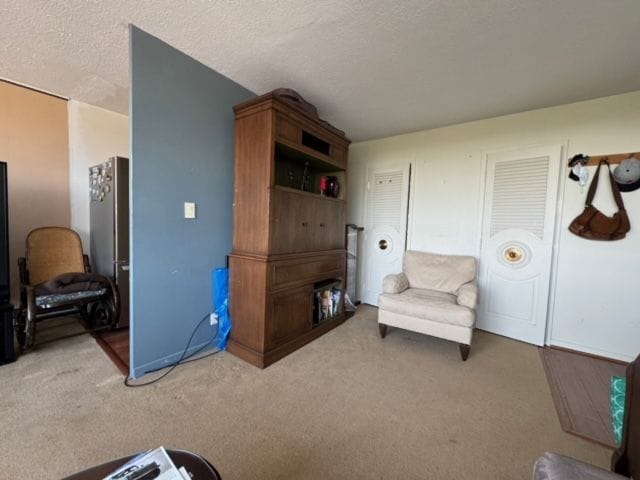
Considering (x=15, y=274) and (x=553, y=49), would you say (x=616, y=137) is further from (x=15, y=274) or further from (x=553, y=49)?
(x=15, y=274)

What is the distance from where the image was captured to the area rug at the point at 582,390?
59.8 inches

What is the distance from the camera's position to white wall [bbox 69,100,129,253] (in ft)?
9.58

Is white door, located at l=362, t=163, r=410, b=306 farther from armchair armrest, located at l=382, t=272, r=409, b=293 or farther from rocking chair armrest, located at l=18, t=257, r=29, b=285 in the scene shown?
rocking chair armrest, located at l=18, t=257, r=29, b=285

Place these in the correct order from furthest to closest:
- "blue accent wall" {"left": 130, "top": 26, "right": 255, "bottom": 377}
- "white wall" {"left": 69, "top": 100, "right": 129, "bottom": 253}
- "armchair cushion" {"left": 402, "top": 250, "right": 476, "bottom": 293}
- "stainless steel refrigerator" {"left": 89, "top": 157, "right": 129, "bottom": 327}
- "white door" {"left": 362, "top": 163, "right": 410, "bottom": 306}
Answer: "white door" {"left": 362, "top": 163, "right": 410, "bottom": 306} < "white wall" {"left": 69, "top": 100, "right": 129, "bottom": 253} < "armchair cushion" {"left": 402, "top": 250, "right": 476, "bottom": 293} < "stainless steel refrigerator" {"left": 89, "top": 157, "right": 129, "bottom": 327} < "blue accent wall" {"left": 130, "top": 26, "right": 255, "bottom": 377}

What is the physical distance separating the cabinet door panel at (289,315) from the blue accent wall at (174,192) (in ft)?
1.96

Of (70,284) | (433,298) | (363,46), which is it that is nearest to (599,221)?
(433,298)

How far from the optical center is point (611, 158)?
233 cm

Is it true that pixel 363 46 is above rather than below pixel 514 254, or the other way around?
above

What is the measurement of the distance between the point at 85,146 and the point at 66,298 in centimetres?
179

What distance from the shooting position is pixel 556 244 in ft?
8.47

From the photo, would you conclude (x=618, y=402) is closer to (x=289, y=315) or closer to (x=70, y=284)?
(x=289, y=315)

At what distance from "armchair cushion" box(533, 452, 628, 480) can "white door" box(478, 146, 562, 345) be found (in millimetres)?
2324

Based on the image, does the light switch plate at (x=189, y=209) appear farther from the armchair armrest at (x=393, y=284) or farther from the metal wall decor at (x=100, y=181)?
the armchair armrest at (x=393, y=284)

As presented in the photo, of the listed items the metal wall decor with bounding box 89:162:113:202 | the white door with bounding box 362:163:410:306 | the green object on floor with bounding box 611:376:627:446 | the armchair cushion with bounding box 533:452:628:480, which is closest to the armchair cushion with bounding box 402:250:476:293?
the white door with bounding box 362:163:410:306
